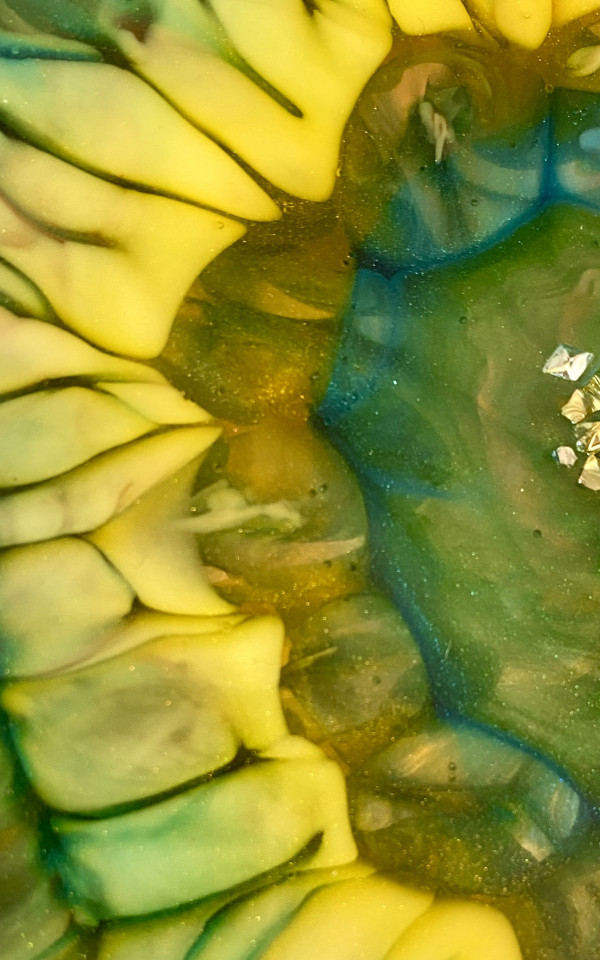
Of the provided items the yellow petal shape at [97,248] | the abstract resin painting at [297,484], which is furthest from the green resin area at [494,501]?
the yellow petal shape at [97,248]

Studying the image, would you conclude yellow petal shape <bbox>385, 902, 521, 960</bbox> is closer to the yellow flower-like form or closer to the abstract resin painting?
the abstract resin painting

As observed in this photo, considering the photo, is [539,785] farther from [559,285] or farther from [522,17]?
[522,17]

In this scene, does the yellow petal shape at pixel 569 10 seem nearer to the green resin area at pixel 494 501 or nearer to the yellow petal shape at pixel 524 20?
the yellow petal shape at pixel 524 20

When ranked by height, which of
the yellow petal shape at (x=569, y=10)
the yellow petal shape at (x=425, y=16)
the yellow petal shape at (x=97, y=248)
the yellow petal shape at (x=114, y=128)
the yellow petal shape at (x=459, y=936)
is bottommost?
the yellow petal shape at (x=459, y=936)

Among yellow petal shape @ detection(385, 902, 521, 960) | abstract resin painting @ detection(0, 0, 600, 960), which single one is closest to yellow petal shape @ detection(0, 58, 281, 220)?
abstract resin painting @ detection(0, 0, 600, 960)

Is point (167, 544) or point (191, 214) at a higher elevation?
point (191, 214)

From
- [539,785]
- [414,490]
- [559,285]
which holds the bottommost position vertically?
[539,785]

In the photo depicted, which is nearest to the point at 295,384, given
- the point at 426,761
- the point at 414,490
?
the point at 414,490
